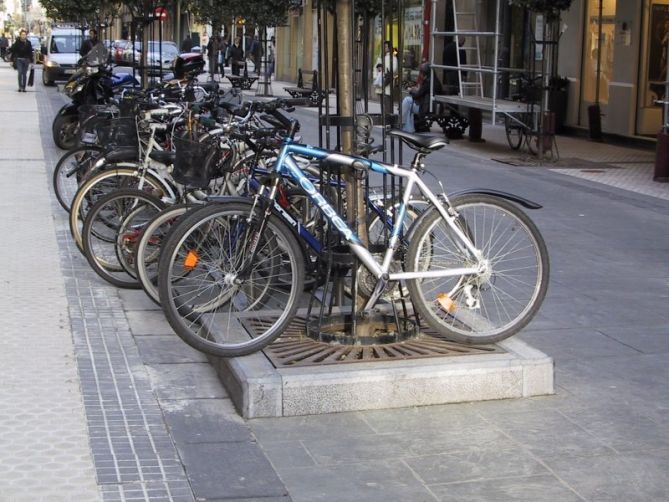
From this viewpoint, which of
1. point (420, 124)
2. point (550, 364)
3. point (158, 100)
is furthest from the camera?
point (420, 124)

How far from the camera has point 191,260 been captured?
5617mm

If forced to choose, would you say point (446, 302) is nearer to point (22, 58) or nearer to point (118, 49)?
point (22, 58)

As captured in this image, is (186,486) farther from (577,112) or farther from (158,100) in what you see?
(577,112)

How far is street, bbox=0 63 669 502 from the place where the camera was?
4391 millimetres

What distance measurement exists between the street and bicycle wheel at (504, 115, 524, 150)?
1095cm

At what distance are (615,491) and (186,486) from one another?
64.1 inches

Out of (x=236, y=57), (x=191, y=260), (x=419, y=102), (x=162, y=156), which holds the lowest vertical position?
(x=419, y=102)

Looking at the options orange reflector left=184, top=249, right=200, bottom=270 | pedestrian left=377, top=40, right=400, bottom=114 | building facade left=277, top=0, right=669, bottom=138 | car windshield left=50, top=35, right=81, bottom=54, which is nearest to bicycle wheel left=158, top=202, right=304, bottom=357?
orange reflector left=184, top=249, right=200, bottom=270

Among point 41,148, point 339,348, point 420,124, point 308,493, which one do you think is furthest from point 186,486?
point 420,124

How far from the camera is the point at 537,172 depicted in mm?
16125

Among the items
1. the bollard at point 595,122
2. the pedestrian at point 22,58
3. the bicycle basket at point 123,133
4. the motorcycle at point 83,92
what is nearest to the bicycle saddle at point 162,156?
the bicycle basket at point 123,133

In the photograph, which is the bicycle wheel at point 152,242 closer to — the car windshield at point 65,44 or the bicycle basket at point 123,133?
the bicycle basket at point 123,133

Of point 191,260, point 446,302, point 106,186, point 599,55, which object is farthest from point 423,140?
point 599,55

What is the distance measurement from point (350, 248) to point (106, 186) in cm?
328
